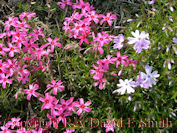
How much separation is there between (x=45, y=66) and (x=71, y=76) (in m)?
0.34

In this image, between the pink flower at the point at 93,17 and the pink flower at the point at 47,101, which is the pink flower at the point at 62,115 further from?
the pink flower at the point at 93,17

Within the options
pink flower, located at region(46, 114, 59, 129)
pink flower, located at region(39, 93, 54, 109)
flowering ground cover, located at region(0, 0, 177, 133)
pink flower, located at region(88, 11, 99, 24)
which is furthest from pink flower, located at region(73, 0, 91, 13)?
pink flower, located at region(46, 114, 59, 129)

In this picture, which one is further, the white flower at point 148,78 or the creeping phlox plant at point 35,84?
the creeping phlox plant at point 35,84

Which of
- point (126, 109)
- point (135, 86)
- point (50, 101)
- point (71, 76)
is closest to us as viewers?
point (135, 86)

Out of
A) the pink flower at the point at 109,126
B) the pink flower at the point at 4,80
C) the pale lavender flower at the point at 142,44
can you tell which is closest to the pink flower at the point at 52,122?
the pink flower at the point at 109,126

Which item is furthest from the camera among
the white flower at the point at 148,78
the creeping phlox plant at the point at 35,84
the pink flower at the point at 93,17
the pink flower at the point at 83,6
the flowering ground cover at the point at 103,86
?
the pink flower at the point at 83,6

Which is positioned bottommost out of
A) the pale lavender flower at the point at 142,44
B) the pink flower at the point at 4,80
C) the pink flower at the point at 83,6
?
the pink flower at the point at 4,80

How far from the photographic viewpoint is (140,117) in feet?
8.70

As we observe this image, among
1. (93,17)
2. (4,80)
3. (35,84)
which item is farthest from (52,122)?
(93,17)

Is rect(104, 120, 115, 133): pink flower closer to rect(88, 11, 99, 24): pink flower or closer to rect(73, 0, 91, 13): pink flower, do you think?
rect(88, 11, 99, 24): pink flower

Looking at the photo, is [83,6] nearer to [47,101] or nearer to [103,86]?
[103,86]

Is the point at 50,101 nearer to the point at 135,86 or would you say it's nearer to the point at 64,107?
the point at 64,107

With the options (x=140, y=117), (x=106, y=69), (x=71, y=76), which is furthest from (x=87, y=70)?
(x=140, y=117)

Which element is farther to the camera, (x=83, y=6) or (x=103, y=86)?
(x=83, y=6)
